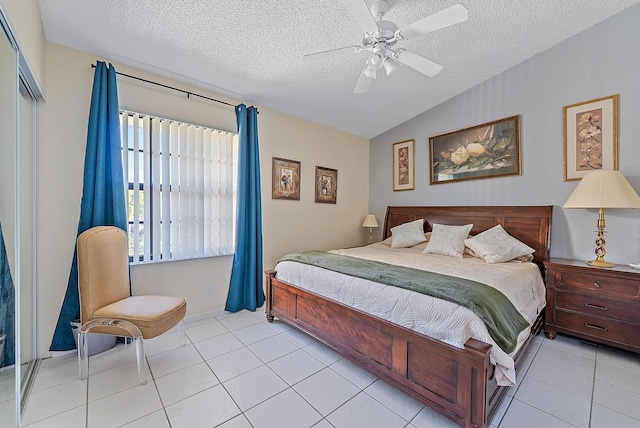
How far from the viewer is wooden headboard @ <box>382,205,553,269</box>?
9.61 ft

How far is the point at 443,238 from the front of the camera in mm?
3283

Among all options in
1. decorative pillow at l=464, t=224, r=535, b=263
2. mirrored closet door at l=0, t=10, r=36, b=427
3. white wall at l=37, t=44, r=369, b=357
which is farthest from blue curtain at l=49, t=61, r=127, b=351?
decorative pillow at l=464, t=224, r=535, b=263

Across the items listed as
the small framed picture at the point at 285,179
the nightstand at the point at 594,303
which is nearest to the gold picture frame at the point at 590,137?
the nightstand at the point at 594,303

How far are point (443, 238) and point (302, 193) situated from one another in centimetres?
197

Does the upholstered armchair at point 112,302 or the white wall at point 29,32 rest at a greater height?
the white wall at point 29,32

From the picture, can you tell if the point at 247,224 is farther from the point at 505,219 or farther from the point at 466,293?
the point at 505,219

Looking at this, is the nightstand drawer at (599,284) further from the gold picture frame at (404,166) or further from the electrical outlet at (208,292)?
A: the electrical outlet at (208,292)

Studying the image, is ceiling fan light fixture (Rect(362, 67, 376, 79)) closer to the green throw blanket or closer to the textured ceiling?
the textured ceiling

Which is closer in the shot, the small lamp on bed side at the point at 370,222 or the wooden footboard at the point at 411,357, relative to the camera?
the wooden footboard at the point at 411,357

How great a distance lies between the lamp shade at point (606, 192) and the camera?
7.36 ft

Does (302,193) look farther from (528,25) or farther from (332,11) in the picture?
(528,25)

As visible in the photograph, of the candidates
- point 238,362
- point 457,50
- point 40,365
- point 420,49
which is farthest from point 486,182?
point 40,365

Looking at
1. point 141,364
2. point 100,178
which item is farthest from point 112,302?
point 100,178

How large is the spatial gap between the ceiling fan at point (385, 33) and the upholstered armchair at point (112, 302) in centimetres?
218
